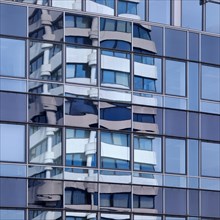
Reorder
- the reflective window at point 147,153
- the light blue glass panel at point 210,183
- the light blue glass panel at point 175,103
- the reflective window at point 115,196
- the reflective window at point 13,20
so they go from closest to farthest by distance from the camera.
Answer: the reflective window at point 13,20 → the reflective window at point 115,196 → the reflective window at point 147,153 → the light blue glass panel at point 175,103 → the light blue glass panel at point 210,183

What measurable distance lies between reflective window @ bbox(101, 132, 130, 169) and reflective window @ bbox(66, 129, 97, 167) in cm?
30

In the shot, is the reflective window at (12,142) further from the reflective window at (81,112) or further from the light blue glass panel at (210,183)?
the light blue glass panel at (210,183)

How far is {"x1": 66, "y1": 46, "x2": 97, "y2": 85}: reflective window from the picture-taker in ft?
90.0

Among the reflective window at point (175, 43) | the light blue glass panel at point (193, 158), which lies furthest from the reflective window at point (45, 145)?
the reflective window at point (175, 43)

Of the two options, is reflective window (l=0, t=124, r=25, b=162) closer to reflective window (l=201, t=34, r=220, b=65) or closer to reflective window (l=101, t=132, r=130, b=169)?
reflective window (l=101, t=132, r=130, b=169)

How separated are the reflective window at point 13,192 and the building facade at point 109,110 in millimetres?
24

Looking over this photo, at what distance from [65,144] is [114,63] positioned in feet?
8.77

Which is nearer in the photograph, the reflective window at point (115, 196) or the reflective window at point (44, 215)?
the reflective window at point (44, 215)

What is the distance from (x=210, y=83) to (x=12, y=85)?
6.24 m

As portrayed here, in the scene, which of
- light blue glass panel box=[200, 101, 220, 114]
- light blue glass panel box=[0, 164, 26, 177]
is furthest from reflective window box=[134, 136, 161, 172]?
light blue glass panel box=[0, 164, 26, 177]

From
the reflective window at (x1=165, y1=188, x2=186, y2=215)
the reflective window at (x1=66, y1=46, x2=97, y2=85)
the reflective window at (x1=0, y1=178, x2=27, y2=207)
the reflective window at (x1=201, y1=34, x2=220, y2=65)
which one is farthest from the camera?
the reflective window at (x1=201, y1=34, x2=220, y2=65)

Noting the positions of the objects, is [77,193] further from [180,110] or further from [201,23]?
[201,23]

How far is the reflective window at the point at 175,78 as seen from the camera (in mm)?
29156

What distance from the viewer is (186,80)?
2948cm
